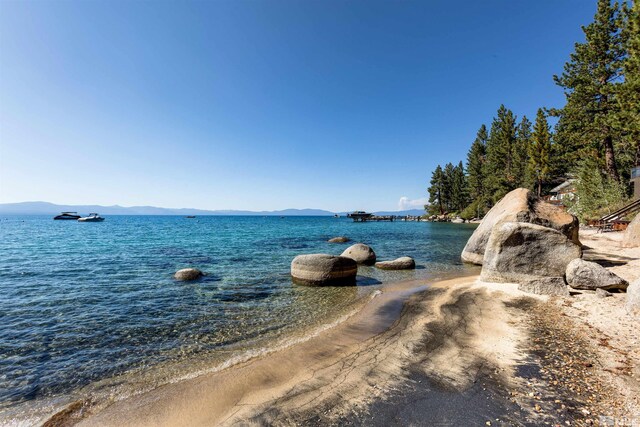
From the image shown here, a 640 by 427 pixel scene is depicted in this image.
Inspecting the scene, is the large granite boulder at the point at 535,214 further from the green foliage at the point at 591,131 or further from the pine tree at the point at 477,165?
the pine tree at the point at 477,165

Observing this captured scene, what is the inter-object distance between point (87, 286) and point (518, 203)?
23.6 m

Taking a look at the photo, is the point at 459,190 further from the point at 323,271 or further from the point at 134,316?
the point at 134,316

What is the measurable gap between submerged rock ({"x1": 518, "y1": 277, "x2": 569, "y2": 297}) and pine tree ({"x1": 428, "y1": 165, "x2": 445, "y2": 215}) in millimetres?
92470

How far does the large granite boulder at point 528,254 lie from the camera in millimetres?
12345

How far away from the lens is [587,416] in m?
4.16

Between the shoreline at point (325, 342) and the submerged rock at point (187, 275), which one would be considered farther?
the submerged rock at point (187, 275)

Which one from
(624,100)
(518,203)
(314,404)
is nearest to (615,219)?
(624,100)

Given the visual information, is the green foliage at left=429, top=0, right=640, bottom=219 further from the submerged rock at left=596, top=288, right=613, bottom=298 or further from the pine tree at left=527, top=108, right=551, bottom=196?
the submerged rock at left=596, top=288, right=613, bottom=298

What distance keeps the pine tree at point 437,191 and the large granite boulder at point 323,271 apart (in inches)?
3611

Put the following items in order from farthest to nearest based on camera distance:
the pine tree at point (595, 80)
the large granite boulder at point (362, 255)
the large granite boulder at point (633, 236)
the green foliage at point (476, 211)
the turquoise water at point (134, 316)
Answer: the green foliage at point (476, 211) < the pine tree at point (595, 80) < the large granite boulder at point (362, 255) < the large granite boulder at point (633, 236) < the turquoise water at point (134, 316)

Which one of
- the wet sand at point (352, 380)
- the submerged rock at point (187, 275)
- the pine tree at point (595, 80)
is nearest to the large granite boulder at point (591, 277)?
the wet sand at point (352, 380)

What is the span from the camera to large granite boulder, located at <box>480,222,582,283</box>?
1235 cm

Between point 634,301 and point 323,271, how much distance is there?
Answer: 10.9m

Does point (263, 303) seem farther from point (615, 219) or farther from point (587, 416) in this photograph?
point (615, 219)
